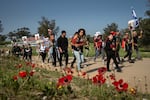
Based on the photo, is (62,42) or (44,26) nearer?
(62,42)

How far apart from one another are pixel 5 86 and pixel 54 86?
1063 mm

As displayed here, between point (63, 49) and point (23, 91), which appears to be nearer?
point (23, 91)

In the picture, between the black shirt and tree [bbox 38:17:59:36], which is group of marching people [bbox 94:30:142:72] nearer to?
the black shirt

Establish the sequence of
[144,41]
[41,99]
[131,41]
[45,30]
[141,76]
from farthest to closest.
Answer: [45,30] < [144,41] < [131,41] < [141,76] < [41,99]

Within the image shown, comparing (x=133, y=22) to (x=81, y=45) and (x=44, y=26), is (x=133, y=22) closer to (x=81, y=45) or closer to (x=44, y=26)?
(x=81, y=45)

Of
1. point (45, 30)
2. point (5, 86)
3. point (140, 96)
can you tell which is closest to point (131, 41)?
point (140, 96)

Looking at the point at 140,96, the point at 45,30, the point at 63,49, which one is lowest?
the point at 140,96

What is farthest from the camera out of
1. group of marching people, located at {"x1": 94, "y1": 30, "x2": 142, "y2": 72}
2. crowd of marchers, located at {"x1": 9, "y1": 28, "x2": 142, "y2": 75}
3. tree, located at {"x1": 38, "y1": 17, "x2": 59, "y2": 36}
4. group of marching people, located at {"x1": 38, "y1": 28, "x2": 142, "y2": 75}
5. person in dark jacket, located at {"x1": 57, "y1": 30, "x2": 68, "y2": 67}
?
tree, located at {"x1": 38, "y1": 17, "x2": 59, "y2": 36}

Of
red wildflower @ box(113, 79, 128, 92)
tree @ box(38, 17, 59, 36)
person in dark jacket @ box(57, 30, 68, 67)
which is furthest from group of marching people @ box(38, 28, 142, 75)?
tree @ box(38, 17, 59, 36)

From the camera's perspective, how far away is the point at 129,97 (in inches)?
264

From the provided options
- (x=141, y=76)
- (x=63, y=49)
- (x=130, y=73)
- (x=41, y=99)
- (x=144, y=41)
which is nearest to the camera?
(x=41, y=99)

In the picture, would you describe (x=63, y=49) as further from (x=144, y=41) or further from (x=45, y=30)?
(x=45, y=30)

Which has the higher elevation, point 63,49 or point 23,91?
point 63,49

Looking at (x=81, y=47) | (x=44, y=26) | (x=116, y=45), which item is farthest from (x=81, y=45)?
(x=44, y=26)
